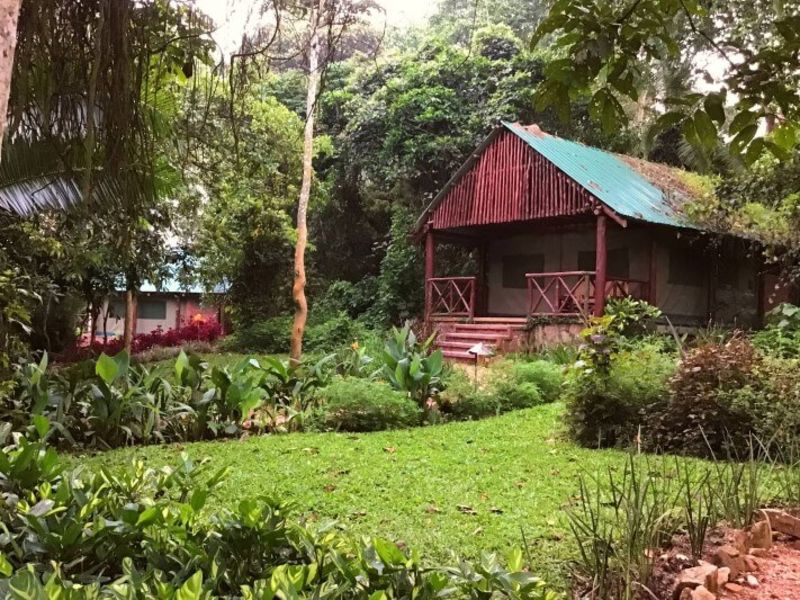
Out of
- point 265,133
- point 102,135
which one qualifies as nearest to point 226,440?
point 102,135

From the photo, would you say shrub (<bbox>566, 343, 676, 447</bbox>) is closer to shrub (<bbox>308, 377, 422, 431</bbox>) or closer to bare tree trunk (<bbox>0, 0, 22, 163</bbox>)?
shrub (<bbox>308, 377, 422, 431</bbox>)

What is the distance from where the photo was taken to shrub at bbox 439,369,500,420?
8359mm

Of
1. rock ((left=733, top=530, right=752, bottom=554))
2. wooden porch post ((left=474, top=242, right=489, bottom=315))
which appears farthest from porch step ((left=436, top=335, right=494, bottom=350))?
rock ((left=733, top=530, right=752, bottom=554))

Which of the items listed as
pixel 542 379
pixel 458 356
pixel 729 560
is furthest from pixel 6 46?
pixel 458 356

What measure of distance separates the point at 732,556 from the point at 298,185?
48.9 feet

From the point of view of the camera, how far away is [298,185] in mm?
16891

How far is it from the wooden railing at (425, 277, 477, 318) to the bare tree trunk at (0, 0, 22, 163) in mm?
13872

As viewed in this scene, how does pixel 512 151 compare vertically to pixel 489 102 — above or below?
below

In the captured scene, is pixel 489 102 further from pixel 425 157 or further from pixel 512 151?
pixel 512 151

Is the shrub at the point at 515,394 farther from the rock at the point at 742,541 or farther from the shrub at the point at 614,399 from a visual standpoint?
the rock at the point at 742,541

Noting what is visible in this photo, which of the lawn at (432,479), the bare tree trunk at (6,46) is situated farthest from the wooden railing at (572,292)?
the bare tree trunk at (6,46)

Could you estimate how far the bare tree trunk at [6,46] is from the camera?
1520 millimetres

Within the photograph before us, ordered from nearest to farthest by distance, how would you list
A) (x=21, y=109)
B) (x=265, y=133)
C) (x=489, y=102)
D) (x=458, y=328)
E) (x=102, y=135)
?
(x=21, y=109), (x=102, y=135), (x=265, y=133), (x=458, y=328), (x=489, y=102)

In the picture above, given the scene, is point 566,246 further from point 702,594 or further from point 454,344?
point 702,594
